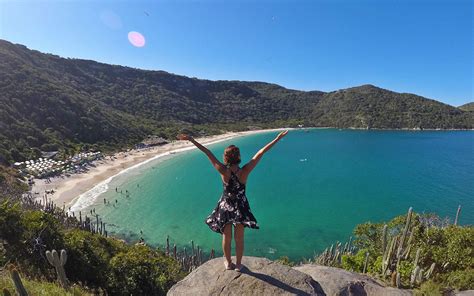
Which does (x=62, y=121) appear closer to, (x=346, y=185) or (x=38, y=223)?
(x=346, y=185)

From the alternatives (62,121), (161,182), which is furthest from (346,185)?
(62,121)

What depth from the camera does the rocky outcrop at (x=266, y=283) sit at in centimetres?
679

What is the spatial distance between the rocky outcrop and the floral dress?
47.5 inches

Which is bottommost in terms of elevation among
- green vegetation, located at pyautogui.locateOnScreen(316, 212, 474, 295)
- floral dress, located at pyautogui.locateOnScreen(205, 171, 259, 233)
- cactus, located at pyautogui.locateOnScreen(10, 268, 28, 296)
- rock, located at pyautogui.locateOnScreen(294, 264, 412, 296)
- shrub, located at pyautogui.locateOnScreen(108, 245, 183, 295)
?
shrub, located at pyautogui.locateOnScreen(108, 245, 183, 295)

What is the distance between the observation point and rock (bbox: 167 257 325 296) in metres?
6.75

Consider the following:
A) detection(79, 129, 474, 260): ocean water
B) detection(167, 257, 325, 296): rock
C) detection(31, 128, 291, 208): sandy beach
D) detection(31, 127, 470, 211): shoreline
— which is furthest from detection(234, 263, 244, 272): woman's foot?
detection(31, 128, 291, 208): sandy beach

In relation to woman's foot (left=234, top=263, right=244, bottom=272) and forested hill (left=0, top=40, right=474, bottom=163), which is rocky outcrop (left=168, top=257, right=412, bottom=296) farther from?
forested hill (left=0, top=40, right=474, bottom=163)

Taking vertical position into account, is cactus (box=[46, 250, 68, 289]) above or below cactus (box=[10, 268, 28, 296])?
below

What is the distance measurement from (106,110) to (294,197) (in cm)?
8482

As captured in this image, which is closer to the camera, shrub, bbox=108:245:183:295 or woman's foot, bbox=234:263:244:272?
woman's foot, bbox=234:263:244:272

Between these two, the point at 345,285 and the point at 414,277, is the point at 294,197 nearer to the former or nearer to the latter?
the point at 414,277

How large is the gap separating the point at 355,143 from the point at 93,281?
131 metres

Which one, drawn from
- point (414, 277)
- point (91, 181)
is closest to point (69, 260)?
point (414, 277)

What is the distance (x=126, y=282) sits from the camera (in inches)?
526
